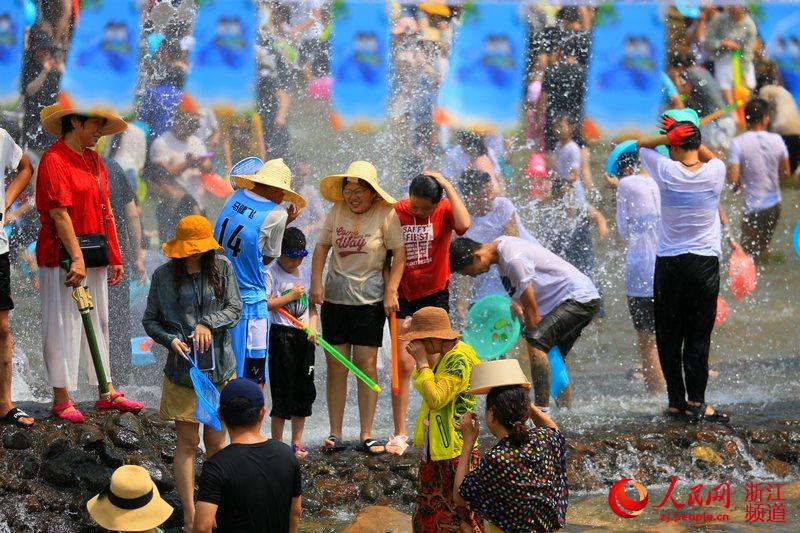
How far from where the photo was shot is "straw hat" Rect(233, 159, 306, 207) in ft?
22.1

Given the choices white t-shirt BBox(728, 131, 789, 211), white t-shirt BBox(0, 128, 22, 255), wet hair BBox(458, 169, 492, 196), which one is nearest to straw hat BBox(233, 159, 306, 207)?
white t-shirt BBox(0, 128, 22, 255)

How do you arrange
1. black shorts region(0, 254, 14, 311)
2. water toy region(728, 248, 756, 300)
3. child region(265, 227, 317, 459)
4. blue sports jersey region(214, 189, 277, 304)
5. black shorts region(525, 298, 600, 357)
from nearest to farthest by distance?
black shorts region(0, 254, 14, 311) → blue sports jersey region(214, 189, 277, 304) → child region(265, 227, 317, 459) → black shorts region(525, 298, 600, 357) → water toy region(728, 248, 756, 300)

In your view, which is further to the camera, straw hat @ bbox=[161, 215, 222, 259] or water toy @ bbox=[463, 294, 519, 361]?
water toy @ bbox=[463, 294, 519, 361]

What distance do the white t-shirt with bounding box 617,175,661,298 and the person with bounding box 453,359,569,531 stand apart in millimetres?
4678

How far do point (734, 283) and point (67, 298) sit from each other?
6.63m

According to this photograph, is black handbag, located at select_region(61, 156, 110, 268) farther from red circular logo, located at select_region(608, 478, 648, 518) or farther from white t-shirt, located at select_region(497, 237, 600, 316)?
red circular logo, located at select_region(608, 478, 648, 518)

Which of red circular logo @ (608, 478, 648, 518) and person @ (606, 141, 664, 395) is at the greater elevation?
person @ (606, 141, 664, 395)

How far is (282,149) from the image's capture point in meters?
10.6

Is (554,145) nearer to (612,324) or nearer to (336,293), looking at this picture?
(612,324)

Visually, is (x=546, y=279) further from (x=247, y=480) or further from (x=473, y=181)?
(x=247, y=480)

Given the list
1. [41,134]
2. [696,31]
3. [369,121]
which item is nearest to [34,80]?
[41,134]

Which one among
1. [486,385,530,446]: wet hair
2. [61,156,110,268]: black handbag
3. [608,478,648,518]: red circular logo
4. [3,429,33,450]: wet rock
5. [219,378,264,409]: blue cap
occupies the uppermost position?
[61,156,110,268]: black handbag

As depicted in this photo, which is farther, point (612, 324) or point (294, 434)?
point (612, 324)

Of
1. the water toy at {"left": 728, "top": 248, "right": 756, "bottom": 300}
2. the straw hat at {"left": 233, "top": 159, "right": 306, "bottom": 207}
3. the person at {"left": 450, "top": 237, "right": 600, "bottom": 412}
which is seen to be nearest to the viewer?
the straw hat at {"left": 233, "top": 159, "right": 306, "bottom": 207}
